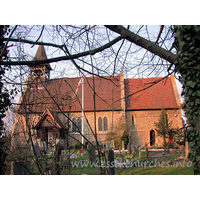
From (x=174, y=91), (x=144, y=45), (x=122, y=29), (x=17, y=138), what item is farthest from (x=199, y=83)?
(x=174, y=91)

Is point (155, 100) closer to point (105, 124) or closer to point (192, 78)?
point (105, 124)

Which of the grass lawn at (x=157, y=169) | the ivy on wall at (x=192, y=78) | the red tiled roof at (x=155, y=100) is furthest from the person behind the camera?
the red tiled roof at (x=155, y=100)

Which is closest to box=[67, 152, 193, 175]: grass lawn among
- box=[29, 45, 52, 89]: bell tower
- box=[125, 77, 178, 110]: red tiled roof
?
box=[29, 45, 52, 89]: bell tower

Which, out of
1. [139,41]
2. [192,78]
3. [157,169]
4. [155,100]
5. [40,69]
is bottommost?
[157,169]

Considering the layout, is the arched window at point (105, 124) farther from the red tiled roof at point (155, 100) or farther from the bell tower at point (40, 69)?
the bell tower at point (40, 69)

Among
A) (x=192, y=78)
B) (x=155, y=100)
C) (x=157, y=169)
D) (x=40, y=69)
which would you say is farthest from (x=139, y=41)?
(x=155, y=100)

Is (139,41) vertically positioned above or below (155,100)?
below

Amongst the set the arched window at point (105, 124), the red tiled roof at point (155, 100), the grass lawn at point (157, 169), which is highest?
the red tiled roof at point (155, 100)

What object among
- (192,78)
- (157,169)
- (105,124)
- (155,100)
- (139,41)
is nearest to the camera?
(139,41)

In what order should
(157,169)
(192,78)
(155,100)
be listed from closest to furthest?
(192,78)
(157,169)
(155,100)


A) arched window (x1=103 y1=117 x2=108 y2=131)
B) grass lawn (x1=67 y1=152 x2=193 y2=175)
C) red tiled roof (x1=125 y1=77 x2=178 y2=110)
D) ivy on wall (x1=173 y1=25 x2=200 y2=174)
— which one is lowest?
grass lawn (x1=67 y1=152 x2=193 y2=175)

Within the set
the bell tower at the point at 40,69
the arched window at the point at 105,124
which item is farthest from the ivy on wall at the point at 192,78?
the arched window at the point at 105,124

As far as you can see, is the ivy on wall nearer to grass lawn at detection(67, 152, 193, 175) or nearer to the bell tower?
the bell tower

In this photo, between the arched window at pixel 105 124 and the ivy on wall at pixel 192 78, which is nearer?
the ivy on wall at pixel 192 78
